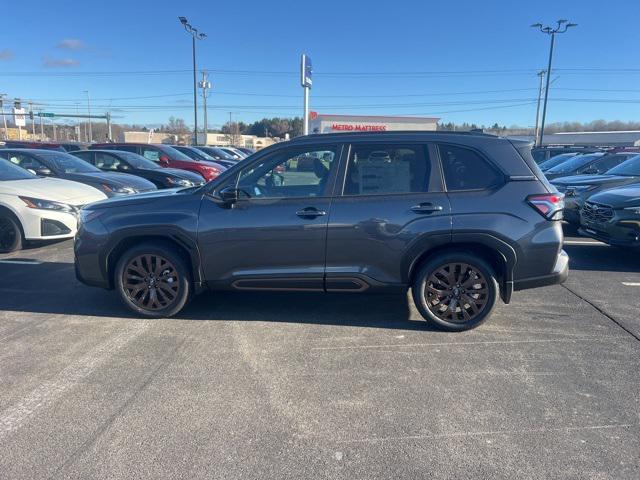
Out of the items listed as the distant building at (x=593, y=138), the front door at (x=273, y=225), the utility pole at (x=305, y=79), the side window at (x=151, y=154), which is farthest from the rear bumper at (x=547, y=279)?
the distant building at (x=593, y=138)

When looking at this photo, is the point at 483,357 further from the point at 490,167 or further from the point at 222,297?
the point at 222,297

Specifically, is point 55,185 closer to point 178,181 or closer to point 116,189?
point 116,189

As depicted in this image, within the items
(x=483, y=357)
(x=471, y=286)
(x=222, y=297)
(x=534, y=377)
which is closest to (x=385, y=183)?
(x=471, y=286)

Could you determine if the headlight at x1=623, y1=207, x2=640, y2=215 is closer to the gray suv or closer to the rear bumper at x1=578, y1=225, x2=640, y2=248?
the rear bumper at x1=578, y1=225, x2=640, y2=248

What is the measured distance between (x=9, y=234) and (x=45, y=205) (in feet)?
2.39

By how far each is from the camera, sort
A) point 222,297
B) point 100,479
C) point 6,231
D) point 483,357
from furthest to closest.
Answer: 1. point 6,231
2. point 222,297
3. point 483,357
4. point 100,479

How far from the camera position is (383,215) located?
4289 millimetres

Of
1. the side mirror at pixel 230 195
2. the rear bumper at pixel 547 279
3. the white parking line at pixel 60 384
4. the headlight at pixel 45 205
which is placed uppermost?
the side mirror at pixel 230 195

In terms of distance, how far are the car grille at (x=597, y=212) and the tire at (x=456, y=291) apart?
3802 millimetres

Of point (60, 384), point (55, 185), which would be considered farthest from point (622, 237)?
point (55, 185)

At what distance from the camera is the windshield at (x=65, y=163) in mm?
10003

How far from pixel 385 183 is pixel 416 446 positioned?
93.1 inches

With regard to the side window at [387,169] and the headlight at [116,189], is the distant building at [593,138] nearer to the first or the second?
the headlight at [116,189]

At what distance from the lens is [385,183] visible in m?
4.39
